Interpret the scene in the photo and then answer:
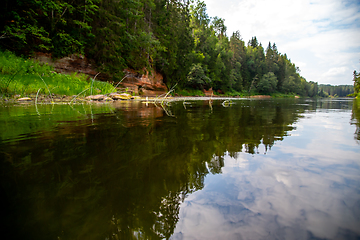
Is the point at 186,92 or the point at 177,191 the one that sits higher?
the point at 186,92

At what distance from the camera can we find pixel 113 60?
1752 cm

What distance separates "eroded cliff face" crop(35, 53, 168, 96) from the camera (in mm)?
13621

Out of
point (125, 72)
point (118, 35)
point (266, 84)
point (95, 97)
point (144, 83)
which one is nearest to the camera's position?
point (95, 97)

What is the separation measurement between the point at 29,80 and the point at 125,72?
10.4m

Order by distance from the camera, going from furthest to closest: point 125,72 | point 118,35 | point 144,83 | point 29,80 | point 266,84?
point 266,84
point 144,83
point 125,72
point 118,35
point 29,80

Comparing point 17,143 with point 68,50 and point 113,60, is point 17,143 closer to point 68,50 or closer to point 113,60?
point 68,50

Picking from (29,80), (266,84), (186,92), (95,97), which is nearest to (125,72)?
(95,97)

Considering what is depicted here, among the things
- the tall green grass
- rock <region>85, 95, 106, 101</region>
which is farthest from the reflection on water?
rock <region>85, 95, 106, 101</region>

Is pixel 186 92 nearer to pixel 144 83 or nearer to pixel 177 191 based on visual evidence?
pixel 144 83

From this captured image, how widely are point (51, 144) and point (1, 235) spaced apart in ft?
4.90

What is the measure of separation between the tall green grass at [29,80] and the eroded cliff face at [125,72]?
1.12 m

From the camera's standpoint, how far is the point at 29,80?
9477 mm

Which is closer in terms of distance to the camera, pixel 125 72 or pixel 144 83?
pixel 125 72

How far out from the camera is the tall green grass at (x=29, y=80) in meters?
8.70
